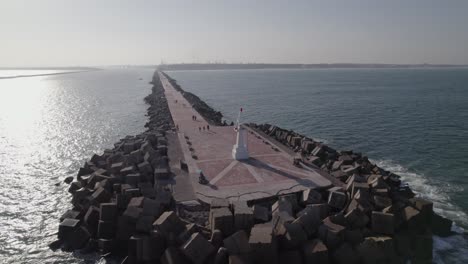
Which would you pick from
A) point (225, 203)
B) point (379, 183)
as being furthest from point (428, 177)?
point (225, 203)

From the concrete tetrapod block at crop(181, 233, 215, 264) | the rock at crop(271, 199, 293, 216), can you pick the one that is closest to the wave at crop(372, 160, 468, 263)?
the rock at crop(271, 199, 293, 216)

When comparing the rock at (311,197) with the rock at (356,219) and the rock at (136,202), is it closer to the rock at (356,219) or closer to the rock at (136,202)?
the rock at (356,219)

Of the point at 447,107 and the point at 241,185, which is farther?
the point at 447,107

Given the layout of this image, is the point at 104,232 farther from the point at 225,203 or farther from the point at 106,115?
the point at 106,115

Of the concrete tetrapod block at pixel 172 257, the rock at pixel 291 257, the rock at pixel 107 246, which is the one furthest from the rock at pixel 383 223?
the rock at pixel 107 246

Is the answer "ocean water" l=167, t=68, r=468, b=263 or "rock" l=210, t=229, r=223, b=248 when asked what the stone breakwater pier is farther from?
"ocean water" l=167, t=68, r=468, b=263

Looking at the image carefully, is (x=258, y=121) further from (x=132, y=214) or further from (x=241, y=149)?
(x=132, y=214)
